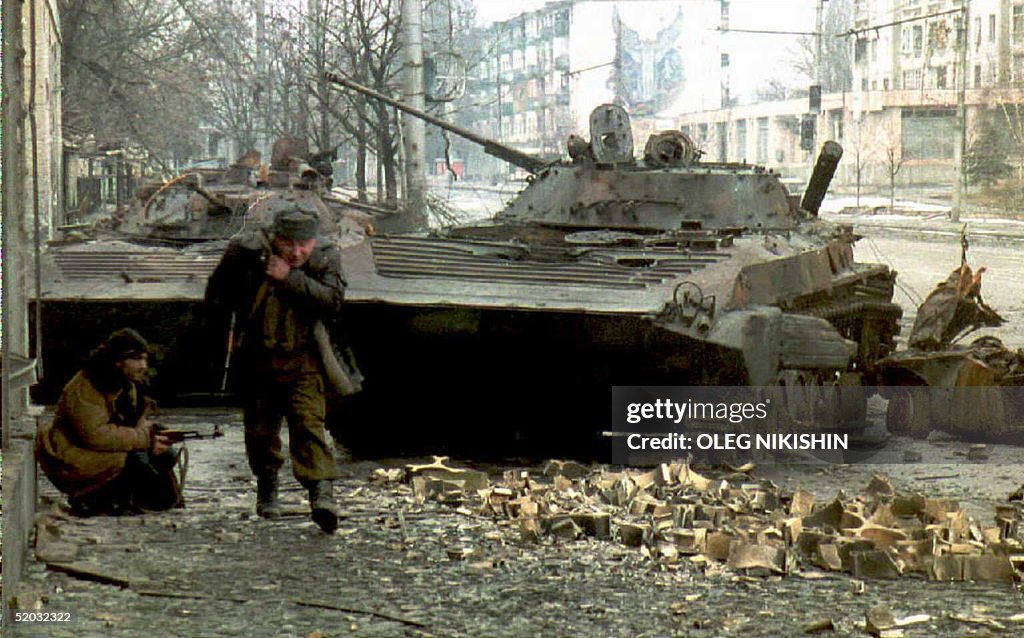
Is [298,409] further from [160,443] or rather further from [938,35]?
[938,35]

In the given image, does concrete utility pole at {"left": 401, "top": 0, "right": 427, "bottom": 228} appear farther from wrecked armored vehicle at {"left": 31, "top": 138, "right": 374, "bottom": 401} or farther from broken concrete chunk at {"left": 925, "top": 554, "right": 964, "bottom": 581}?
broken concrete chunk at {"left": 925, "top": 554, "right": 964, "bottom": 581}

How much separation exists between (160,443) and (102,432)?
0.89 feet

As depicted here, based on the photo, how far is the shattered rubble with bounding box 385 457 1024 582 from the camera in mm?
6676

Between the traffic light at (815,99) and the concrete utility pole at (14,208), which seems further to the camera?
the traffic light at (815,99)

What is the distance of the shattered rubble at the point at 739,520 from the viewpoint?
263 inches

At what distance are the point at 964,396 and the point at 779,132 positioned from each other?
45.1 metres

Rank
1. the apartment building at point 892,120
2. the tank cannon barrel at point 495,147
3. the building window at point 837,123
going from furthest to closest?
the building window at point 837,123 < the apartment building at point 892,120 < the tank cannon barrel at point 495,147

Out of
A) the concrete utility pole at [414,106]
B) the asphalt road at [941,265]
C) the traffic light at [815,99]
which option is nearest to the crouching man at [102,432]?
the asphalt road at [941,265]

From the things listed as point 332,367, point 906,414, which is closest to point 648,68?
point 906,414

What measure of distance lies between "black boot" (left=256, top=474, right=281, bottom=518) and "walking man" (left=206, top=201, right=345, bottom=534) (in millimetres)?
243

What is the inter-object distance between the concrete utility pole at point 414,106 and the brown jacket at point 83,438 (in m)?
10.2

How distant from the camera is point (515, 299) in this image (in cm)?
918

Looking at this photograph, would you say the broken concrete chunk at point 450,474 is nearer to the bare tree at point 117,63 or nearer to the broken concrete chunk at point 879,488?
the broken concrete chunk at point 879,488

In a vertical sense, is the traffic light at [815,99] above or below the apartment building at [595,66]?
below
